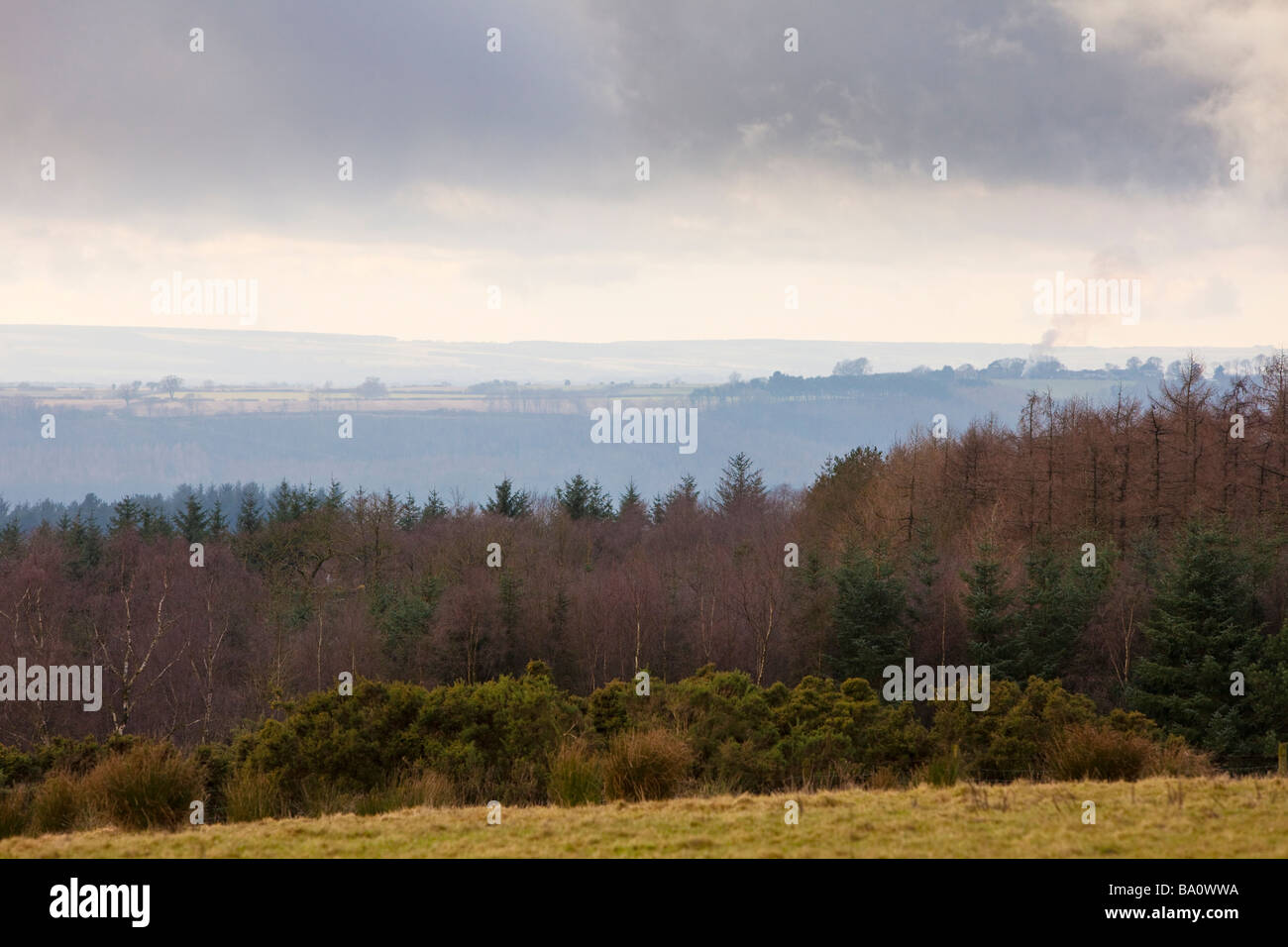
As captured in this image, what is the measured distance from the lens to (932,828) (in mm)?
10570

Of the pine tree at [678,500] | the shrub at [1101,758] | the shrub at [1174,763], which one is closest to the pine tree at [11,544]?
the pine tree at [678,500]

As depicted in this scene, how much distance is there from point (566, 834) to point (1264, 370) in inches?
2359

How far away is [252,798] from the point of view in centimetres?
1341

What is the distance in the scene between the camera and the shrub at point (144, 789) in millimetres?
12656

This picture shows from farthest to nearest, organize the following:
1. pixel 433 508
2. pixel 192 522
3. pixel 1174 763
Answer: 1. pixel 433 508
2. pixel 192 522
3. pixel 1174 763

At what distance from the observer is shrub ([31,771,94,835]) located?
12.6 meters

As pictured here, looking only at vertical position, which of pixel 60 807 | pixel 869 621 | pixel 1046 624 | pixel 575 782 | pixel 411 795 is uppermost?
pixel 575 782

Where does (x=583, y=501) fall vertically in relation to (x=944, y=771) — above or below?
above

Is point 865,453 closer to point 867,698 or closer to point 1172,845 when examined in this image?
point 867,698

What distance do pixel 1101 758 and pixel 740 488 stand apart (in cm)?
9789

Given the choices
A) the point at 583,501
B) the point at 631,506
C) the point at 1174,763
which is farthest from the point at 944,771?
the point at 631,506

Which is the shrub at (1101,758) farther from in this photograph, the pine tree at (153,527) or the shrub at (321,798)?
the pine tree at (153,527)

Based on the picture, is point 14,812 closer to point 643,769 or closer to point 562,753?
point 562,753

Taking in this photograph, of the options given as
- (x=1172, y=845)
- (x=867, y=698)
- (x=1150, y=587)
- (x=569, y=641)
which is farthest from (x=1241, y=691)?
(x=569, y=641)
